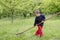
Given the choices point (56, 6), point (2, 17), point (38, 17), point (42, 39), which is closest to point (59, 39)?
point (42, 39)

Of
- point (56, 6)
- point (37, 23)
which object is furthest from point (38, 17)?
point (56, 6)

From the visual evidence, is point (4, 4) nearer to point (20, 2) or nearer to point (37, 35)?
point (20, 2)

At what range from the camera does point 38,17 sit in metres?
8.96

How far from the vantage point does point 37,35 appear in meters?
9.09

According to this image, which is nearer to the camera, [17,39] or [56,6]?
[17,39]

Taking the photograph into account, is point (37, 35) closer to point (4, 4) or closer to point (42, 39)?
point (42, 39)

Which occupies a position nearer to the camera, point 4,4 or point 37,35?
point 37,35

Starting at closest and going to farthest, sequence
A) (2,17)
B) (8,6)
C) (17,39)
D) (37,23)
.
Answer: (17,39), (37,23), (8,6), (2,17)

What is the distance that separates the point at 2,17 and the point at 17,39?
1109 inches

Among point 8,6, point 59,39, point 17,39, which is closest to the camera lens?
point 17,39

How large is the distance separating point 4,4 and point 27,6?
8.21 feet

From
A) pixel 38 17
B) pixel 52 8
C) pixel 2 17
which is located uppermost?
pixel 38 17

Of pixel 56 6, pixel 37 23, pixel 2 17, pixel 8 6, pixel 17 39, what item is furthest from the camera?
pixel 2 17

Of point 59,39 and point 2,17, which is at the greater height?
point 59,39
